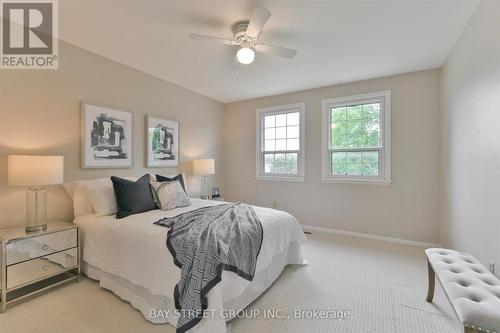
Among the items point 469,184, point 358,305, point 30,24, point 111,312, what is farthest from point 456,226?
point 30,24

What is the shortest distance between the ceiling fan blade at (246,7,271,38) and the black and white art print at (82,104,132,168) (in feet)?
7.04

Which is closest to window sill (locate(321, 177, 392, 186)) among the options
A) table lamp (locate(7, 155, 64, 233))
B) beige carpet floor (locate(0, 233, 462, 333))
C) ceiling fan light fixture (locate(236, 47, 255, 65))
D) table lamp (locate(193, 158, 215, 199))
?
beige carpet floor (locate(0, 233, 462, 333))

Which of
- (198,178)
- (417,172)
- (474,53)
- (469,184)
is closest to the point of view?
(474,53)

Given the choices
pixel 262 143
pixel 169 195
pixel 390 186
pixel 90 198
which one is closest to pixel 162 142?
pixel 169 195

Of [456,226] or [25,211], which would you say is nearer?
[25,211]

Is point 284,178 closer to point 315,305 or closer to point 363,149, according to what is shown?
point 363,149

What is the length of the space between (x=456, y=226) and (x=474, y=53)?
1854 mm

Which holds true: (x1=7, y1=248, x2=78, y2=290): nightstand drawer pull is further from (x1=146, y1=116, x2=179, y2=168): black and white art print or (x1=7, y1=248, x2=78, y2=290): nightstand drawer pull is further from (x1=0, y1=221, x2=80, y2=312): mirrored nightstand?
(x1=146, y1=116, x2=179, y2=168): black and white art print

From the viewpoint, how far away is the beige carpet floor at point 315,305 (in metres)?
1.74

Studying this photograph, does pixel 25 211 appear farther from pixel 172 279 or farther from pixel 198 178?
pixel 198 178

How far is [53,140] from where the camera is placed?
2590mm

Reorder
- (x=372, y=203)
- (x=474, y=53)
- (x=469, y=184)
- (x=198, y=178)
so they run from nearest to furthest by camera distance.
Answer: (x=474, y=53) < (x=469, y=184) < (x=372, y=203) < (x=198, y=178)

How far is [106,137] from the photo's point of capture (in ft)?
10.0

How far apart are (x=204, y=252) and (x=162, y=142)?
2.60m
